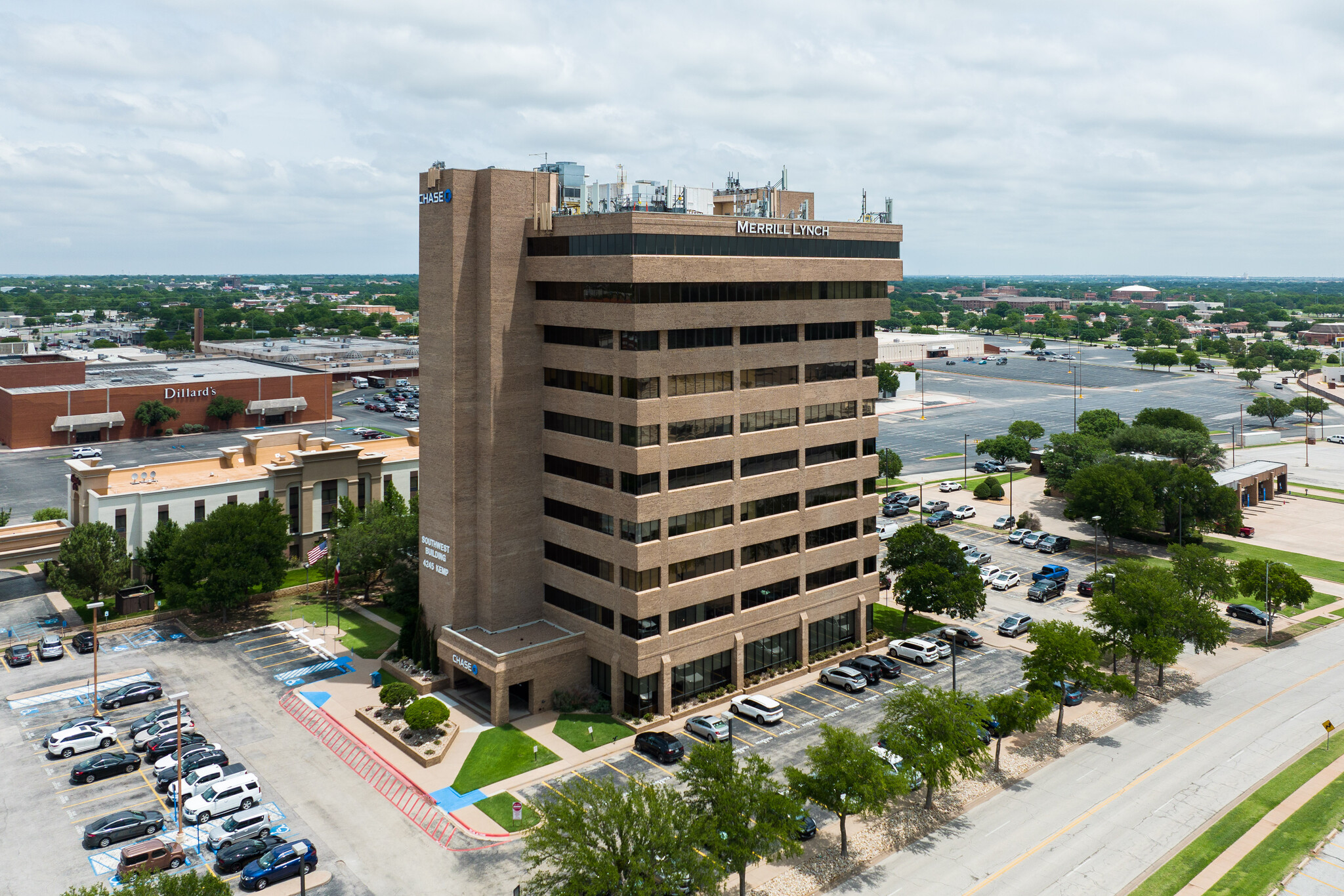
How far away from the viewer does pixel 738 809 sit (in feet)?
142

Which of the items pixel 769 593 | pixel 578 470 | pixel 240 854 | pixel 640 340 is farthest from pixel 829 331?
pixel 240 854

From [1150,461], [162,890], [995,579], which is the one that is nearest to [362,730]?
[162,890]

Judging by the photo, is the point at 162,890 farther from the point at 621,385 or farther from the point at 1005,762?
the point at 1005,762

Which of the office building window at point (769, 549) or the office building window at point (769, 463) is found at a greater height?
the office building window at point (769, 463)

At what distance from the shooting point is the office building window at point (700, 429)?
6556 centimetres

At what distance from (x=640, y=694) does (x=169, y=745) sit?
30975 mm

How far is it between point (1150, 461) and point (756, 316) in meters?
77.4

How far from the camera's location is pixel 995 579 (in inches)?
3895

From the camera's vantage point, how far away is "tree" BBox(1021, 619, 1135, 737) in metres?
63.0

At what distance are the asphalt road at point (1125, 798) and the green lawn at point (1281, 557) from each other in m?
32.6

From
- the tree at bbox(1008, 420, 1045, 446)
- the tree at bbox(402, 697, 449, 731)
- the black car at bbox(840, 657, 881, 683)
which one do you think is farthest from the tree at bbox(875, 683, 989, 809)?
the tree at bbox(1008, 420, 1045, 446)

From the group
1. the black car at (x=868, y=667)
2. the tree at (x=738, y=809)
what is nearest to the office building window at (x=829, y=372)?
the black car at (x=868, y=667)

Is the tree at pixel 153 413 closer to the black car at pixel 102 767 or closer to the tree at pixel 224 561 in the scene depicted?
the tree at pixel 224 561

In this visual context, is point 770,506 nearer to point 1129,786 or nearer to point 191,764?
point 1129,786
